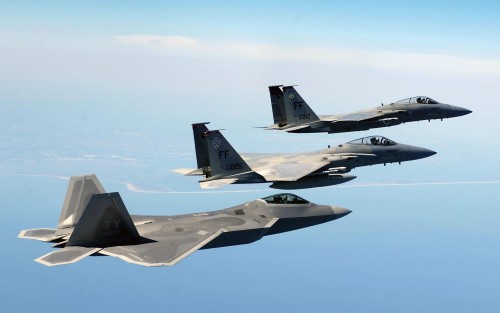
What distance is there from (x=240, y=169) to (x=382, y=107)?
19.1 metres

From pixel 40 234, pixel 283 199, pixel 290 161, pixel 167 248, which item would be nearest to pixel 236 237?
pixel 283 199

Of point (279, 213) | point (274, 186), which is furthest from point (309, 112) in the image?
point (279, 213)

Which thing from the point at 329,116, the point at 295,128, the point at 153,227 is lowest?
the point at 153,227

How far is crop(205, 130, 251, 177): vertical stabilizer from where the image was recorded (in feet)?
159

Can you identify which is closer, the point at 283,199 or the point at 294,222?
the point at 294,222

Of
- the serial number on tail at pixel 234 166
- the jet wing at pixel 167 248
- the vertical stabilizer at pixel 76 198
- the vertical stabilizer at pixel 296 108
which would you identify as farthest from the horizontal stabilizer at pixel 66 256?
the vertical stabilizer at pixel 296 108

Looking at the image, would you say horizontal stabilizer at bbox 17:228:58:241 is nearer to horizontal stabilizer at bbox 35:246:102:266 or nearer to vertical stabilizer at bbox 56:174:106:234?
vertical stabilizer at bbox 56:174:106:234

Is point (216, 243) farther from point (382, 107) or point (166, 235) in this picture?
point (382, 107)

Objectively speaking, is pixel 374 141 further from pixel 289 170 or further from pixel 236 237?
pixel 236 237

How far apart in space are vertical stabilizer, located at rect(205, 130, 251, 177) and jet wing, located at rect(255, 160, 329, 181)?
1961mm

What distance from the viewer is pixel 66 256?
34250 millimetres

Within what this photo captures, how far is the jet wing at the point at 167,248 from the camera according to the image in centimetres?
3412

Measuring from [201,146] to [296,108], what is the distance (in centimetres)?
1169

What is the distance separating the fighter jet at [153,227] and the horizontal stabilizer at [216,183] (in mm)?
4875
